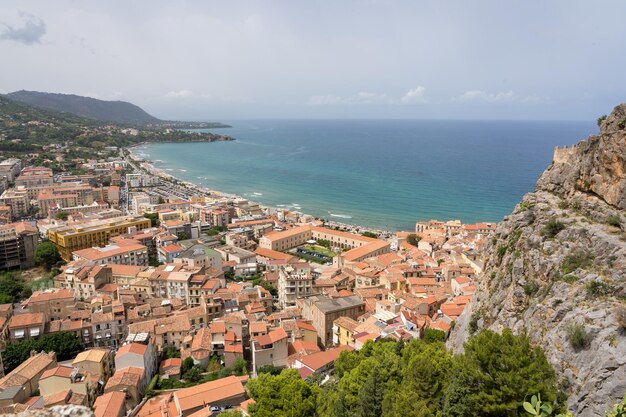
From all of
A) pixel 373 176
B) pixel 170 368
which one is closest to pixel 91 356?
pixel 170 368

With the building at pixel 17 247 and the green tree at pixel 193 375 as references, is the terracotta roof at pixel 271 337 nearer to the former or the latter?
the green tree at pixel 193 375

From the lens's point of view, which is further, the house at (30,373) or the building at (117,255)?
the building at (117,255)

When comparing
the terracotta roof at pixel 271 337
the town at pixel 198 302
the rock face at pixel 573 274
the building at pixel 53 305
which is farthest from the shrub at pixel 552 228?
the building at pixel 53 305

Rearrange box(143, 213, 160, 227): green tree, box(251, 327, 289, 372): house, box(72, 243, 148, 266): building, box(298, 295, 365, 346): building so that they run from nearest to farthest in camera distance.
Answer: box(251, 327, 289, 372): house < box(298, 295, 365, 346): building < box(72, 243, 148, 266): building < box(143, 213, 160, 227): green tree

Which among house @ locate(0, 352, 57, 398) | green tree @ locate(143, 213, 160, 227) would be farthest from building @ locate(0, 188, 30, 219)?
house @ locate(0, 352, 57, 398)

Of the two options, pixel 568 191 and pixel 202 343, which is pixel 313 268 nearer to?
pixel 202 343

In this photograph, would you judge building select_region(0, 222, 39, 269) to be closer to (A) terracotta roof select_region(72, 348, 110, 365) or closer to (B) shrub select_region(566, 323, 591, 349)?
(A) terracotta roof select_region(72, 348, 110, 365)
